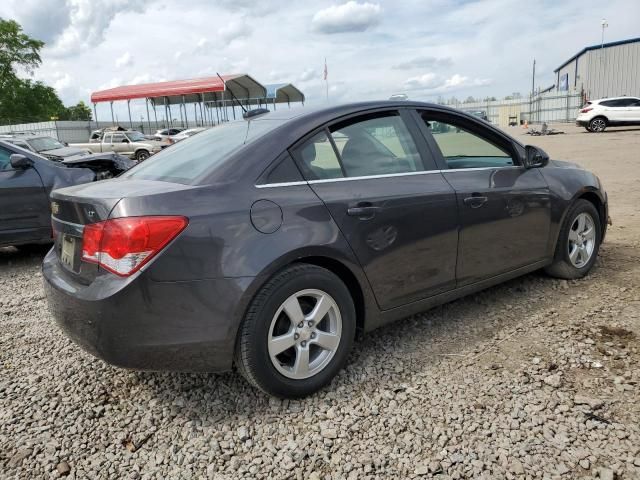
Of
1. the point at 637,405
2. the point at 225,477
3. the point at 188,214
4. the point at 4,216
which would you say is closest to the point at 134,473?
the point at 225,477

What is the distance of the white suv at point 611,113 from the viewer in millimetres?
24844

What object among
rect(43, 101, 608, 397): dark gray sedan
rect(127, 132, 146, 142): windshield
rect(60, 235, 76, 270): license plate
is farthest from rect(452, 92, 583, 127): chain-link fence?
rect(60, 235, 76, 270): license plate

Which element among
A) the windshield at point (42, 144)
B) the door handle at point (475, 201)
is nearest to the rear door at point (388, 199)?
the door handle at point (475, 201)

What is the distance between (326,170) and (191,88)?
34096mm

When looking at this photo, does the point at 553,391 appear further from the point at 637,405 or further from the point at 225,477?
the point at 225,477

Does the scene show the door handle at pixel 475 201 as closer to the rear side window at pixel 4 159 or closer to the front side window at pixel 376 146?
the front side window at pixel 376 146

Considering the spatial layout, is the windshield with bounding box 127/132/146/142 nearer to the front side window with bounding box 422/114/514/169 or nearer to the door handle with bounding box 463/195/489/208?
the front side window with bounding box 422/114/514/169

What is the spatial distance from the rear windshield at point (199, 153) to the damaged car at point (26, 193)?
9.85 ft

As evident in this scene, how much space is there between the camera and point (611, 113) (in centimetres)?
2514

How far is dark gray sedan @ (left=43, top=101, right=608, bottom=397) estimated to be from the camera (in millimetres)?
2311

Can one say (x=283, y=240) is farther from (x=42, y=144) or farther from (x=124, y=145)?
(x=124, y=145)

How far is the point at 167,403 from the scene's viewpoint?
9.03ft

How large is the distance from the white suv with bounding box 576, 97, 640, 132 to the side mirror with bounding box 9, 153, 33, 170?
1043 inches

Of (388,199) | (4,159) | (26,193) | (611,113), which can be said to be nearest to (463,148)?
(388,199)
